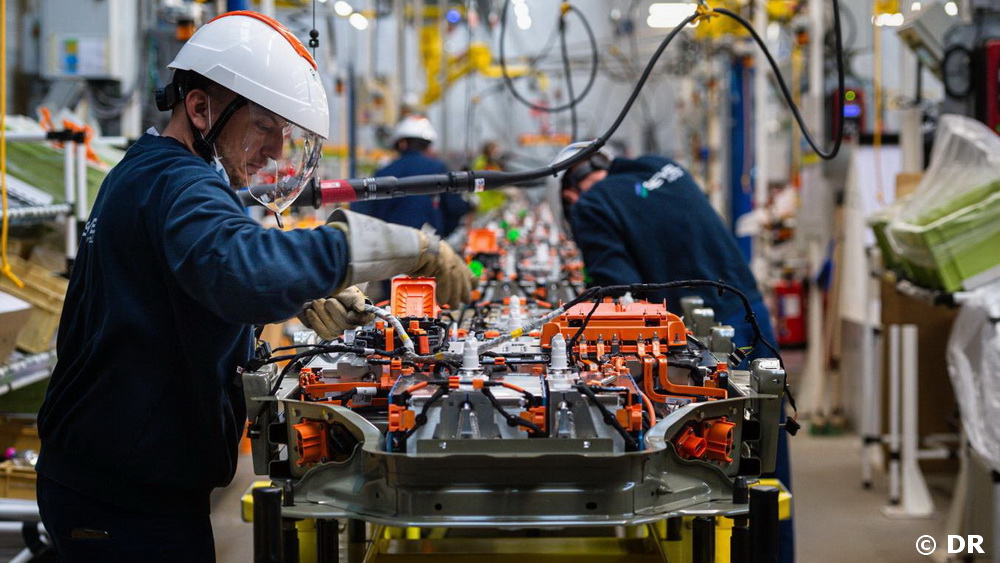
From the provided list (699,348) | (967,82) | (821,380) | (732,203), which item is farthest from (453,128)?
(699,348)

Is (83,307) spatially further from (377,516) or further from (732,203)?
(732,203)

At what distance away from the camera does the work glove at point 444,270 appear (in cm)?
204

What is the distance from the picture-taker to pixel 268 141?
2.09 meters

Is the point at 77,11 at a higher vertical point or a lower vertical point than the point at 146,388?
higher

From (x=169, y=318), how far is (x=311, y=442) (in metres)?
0.37

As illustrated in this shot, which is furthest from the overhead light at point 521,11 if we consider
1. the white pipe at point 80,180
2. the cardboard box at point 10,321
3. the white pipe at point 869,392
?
the cardboard box at point 10,321

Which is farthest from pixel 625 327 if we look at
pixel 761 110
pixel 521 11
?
pixel 761 110

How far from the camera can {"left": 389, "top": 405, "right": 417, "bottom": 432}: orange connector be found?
1725 millimetres

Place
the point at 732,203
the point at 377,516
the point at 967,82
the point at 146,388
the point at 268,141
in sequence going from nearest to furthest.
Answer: the point at 377,516
the point at 146,388
the point at 268,141
the point at 967,82
the point at 732,203

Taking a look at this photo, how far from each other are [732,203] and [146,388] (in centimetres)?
1058

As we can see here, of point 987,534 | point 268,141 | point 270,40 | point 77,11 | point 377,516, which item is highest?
point 77,11

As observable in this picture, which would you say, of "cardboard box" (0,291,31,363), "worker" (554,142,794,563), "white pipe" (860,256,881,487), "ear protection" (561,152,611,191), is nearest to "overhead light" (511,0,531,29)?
"ear protection" (561,152,611,191)

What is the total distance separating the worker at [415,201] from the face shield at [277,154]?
3738mm

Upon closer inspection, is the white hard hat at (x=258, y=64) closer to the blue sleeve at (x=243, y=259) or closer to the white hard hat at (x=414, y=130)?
the blue sleeve at (x=243, y=259)
